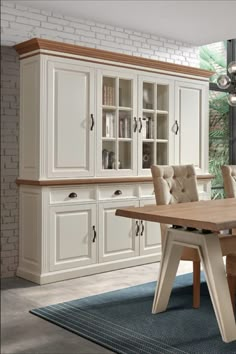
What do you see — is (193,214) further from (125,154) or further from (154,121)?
(154,121)

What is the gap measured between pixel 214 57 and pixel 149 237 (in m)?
2.41

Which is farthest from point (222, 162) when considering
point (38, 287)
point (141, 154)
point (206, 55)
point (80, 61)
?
point (38, 287)

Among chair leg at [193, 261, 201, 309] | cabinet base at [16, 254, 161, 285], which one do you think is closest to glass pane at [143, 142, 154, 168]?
cabinet base at [16, 254, 161, 285]

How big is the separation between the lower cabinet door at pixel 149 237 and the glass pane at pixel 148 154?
0.35 meters

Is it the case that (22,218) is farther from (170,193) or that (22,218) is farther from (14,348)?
(14,348)

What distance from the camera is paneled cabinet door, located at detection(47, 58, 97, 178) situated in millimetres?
4027

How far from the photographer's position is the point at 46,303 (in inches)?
135

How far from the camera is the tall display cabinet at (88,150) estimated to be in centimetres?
400

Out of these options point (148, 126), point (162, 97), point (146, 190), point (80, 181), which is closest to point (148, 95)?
point (162, 97)

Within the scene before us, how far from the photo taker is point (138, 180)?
4.61 meters

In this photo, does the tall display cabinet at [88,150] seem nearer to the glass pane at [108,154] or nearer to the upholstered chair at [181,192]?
the glass pane at [108,154]

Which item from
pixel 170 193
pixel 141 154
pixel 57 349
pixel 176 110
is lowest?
pixel 57 349

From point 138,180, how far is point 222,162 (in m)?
1.71

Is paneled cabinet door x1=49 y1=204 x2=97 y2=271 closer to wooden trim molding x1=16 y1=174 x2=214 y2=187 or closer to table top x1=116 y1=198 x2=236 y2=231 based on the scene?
wooden trim molding x1=16 y1=174 x2=214 y2=187
